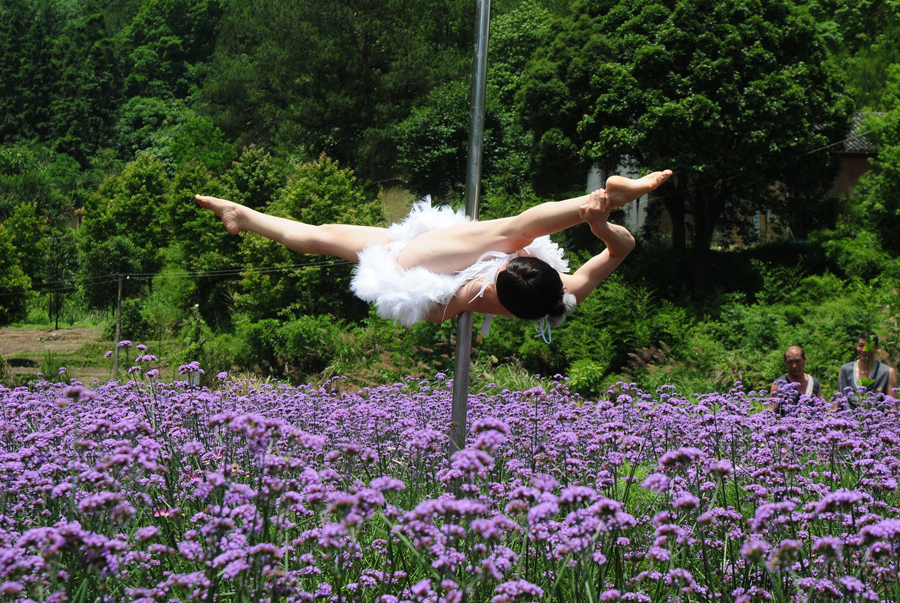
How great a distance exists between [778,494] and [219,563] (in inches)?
73.4

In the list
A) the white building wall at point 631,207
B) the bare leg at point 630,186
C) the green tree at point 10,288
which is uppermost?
the white building wall at point 631,207

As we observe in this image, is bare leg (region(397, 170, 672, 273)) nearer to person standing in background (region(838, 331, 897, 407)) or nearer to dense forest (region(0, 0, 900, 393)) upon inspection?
person standing in background (region(838, 331, 897, 407))

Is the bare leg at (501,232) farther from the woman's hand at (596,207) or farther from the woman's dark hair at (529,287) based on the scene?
the woman's dark hair at (529,287)

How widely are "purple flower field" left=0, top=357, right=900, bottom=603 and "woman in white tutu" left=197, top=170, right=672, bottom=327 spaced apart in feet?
1.89

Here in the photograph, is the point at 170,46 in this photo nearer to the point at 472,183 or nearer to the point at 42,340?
the point at 42,340

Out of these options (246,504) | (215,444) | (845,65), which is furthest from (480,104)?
(845,65)

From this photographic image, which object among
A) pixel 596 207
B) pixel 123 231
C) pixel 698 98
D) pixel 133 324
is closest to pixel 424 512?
pixel 596 207

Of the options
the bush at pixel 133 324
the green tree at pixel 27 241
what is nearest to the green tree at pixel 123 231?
the green tree at pixel 27 241

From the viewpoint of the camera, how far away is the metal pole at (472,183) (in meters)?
3.51

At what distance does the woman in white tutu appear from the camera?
3316mm

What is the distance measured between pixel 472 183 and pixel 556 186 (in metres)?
16.4

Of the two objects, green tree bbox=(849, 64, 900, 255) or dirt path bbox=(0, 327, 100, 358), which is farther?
dirt path bbox=(0, 327, 100, 358)

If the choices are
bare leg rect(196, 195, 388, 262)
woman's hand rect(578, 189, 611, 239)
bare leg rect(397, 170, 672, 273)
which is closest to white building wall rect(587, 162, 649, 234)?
bare leg rect(196, 195, 388, 262)

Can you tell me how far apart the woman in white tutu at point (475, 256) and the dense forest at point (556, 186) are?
28.4 ft
